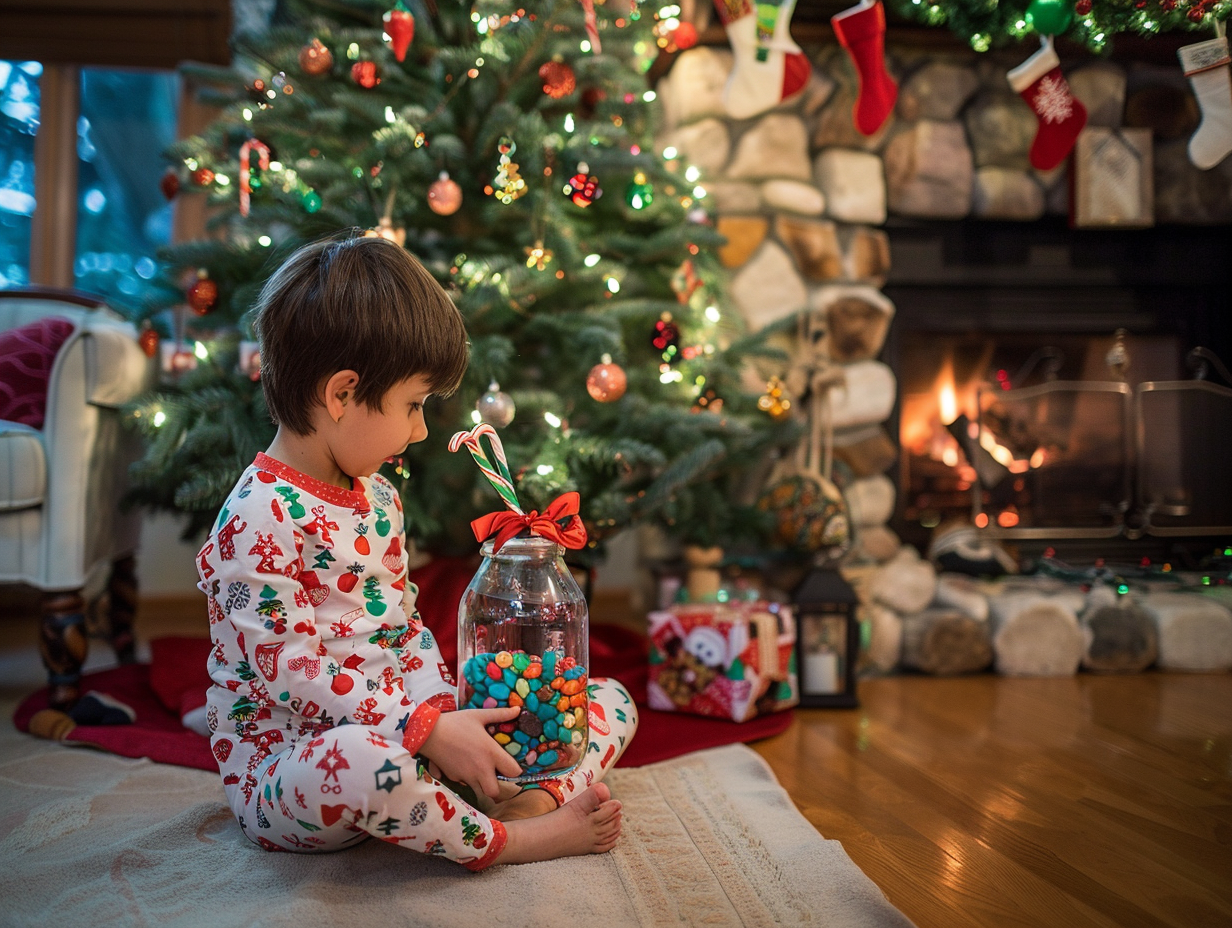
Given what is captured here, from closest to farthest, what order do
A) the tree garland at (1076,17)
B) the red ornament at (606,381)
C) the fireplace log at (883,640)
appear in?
1. the tree garland at (1076,17)
2. the red ornament at (606,381)
3. the fireplace log at (883,640)

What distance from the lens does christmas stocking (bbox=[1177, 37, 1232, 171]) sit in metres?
1.70

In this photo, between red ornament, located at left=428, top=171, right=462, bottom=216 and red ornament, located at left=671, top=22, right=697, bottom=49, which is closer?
red ornament, located at left=428, top=171, right=462, bottom=216

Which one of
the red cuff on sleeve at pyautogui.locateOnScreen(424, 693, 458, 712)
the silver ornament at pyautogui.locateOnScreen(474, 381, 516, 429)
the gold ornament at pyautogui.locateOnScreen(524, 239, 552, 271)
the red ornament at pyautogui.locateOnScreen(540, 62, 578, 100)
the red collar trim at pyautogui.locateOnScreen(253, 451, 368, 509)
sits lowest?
the red cuff on sleeve at pyautogui.locateOnScreen(424, 693, 458, 712)

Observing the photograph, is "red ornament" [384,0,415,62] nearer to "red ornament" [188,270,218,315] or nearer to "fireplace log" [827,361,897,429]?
"red ornament" [188,270,218,315]

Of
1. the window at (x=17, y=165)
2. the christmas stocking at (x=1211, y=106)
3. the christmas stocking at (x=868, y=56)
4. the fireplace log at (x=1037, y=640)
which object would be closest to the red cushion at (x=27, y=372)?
the window at (x=17, y=165)

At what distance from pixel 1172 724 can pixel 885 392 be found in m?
0.94

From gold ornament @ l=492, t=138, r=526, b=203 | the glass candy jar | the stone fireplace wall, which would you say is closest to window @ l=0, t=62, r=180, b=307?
gold ornament @ l=492, t=138, r=526, b=203

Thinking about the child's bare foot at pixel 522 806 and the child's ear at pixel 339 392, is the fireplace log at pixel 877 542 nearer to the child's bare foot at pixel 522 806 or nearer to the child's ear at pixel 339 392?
the child's bare foot at pixel 522 806

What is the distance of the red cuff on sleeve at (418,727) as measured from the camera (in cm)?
97

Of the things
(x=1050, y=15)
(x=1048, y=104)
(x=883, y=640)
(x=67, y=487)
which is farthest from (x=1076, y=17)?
(x=67, y=487)

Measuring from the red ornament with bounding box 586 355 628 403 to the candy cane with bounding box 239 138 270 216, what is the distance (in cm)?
75

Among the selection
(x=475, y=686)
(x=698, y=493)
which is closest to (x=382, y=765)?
(x=475, y=686)

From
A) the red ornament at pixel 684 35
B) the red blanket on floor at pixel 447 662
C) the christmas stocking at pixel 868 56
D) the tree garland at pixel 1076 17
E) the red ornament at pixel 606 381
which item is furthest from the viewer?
the red ornament at pixel 684 35

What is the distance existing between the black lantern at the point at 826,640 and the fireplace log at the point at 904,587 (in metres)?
0.32
